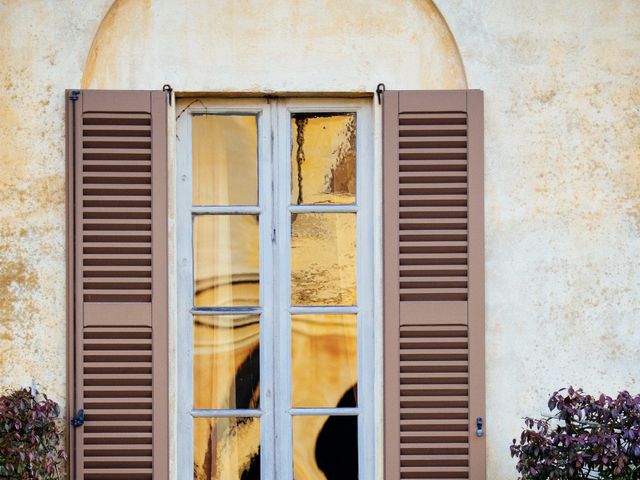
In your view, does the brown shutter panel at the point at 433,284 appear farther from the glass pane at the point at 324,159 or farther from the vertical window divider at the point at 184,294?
the vertical window divider at the point at 184,294

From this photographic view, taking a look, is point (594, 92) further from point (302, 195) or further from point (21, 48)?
point (21, 48)

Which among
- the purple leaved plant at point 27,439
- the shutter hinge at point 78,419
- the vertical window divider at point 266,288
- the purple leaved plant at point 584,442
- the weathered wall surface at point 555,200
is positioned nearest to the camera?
the purple leaved plant at point 584,442

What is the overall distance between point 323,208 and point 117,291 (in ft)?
3.34

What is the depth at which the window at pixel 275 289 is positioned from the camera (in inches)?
199

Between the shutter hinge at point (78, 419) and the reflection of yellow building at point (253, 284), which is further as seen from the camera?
the reflection of yellow building at point (253, 284)

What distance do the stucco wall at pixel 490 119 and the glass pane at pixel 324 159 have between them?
0.20 m

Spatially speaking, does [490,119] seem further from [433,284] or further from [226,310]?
[226,310]

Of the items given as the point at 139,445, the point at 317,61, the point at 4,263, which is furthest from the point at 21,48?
the point at 139,445

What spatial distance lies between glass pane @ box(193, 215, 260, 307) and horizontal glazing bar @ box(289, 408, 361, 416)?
1.75 ft

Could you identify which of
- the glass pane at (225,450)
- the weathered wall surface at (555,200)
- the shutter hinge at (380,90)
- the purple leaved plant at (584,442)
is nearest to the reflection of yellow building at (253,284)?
the glass pane at (225,450)

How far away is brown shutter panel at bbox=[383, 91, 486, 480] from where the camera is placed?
490 cm

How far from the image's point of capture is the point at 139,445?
4.89 metres

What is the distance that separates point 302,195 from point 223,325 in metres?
0.71

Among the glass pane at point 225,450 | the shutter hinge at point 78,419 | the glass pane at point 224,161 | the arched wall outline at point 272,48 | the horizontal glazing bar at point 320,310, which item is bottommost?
the glass pane at point 225,450
